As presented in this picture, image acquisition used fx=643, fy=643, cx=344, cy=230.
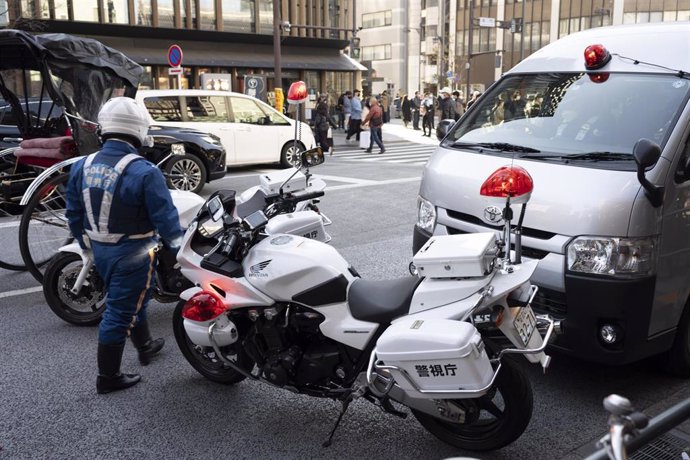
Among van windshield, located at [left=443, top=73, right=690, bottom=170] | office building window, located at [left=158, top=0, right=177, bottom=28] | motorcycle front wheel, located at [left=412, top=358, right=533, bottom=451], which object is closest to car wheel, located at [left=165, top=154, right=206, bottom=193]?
van windshield, located at [left=443, top=73, right=690, bottom=170]

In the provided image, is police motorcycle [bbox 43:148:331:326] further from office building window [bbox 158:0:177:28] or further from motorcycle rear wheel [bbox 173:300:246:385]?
office building window [bbox 158:0:177:28]

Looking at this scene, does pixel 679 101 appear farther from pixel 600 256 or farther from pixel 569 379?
pixel 569 379

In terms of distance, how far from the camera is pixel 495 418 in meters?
3.16

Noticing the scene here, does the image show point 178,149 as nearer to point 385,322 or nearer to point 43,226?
point 43,226

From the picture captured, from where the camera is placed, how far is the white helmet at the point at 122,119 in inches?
151

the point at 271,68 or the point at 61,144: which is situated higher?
the point at 271,68

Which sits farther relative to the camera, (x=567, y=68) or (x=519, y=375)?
(x=567, y=68)

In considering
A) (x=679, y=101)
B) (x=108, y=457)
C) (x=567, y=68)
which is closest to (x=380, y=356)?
(x=108, y=457)

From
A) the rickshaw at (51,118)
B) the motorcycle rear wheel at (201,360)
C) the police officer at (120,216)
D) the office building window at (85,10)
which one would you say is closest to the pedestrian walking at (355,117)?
the office building window at (85,10)

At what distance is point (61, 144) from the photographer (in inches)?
257

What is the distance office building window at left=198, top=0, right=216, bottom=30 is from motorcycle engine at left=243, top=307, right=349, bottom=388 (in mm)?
32088

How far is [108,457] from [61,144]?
4.13 metres

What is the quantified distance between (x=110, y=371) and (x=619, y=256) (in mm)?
3105

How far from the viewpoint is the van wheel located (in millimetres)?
3922
